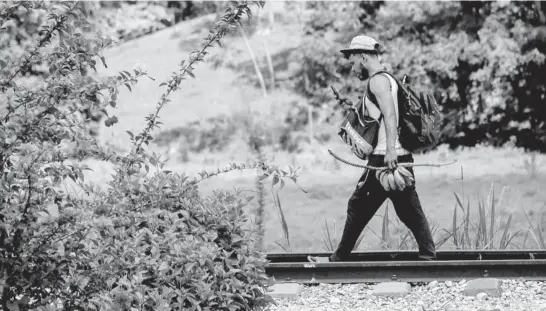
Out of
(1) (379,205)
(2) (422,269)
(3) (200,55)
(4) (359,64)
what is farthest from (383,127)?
(3) (200,55)

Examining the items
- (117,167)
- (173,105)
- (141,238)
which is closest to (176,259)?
(141,238)

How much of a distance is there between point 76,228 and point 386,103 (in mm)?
3366

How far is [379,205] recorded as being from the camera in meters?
7.79

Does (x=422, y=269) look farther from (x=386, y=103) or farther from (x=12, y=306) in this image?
(x=12, y=306)

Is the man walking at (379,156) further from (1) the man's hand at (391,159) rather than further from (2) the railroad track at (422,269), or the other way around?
(2) the railroad track at (422,269)

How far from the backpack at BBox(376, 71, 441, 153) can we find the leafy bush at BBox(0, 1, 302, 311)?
2.69 metres

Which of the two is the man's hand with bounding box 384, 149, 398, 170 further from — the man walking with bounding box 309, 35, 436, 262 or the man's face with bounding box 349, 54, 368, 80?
the man's face with bounding box 349, 54, 368, 80

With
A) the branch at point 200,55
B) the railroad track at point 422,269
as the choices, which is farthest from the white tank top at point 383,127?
the branch at point 200,55

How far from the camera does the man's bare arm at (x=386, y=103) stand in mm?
7254

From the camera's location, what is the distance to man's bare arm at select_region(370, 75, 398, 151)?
286 inches

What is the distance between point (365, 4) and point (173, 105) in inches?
613

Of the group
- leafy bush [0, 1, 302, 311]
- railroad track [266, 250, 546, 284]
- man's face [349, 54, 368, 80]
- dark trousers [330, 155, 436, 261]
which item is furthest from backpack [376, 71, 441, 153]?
leafy bush [0, 1, 302, 311]

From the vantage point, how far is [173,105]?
118ft

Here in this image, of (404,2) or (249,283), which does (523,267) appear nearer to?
(249,283)
